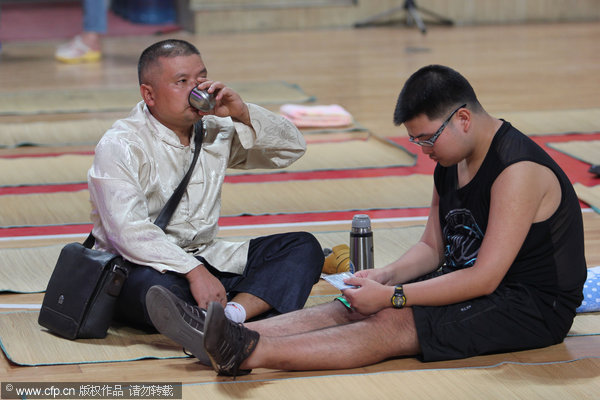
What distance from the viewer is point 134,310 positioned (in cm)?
266

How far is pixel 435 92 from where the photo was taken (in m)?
2.37

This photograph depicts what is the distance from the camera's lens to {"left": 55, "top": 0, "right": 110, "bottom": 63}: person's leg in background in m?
8.01

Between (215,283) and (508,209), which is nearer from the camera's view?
(508,209)

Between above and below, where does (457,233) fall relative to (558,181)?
below

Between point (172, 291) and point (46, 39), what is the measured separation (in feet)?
24.8

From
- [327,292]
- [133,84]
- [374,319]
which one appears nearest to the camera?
[374,319]

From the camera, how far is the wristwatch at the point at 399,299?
2.43 m

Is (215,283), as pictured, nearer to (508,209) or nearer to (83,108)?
(508,209)

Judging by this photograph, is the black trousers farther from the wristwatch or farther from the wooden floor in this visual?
the wristwatch

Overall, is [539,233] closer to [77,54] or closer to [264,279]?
[264,279]

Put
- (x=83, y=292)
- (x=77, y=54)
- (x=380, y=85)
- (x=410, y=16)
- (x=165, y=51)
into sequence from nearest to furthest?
(x=83, y=292) < (x=165, y=51) < (x=380, y=85) < (x=77, y=54) < (x=410, y=16)

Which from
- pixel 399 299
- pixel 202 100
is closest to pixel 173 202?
pixel 202 100

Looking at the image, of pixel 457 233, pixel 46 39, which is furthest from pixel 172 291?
pixel 46 39

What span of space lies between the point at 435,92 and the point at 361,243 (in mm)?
799
